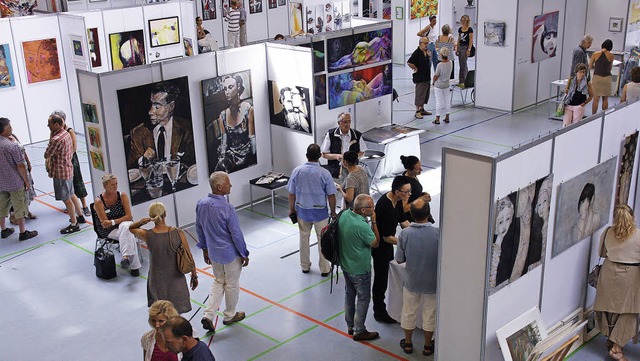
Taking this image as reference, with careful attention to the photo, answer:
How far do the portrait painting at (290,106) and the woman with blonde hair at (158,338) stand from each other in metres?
6.10

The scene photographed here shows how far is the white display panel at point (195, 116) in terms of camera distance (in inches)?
408

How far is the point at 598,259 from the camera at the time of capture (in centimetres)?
797

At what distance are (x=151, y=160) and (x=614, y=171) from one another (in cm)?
575

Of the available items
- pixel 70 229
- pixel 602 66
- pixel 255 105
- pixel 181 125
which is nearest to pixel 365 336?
pixel 181 125

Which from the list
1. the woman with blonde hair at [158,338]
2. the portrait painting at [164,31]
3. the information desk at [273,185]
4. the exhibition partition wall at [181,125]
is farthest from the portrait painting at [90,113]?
the portrait painting at [164,31]

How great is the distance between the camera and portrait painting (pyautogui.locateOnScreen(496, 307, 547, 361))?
21.4 ft

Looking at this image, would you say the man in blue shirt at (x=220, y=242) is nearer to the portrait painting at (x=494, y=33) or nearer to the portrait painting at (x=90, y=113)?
the portrait painting at (x=90, y=113)

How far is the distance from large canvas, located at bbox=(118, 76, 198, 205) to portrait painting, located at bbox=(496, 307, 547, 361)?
17.9 feet

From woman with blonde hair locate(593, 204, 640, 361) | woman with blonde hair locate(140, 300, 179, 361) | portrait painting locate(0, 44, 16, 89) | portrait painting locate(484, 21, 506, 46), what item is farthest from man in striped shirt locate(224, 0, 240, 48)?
woman with blonde hair locate(140, 300, 179, 361)

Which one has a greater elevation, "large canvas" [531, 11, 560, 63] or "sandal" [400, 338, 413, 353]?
"large canvas" [531, 11, 560, 63]

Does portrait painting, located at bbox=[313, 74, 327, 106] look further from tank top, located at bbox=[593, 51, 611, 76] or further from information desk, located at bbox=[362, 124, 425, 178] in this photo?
tank top, located at bbox=[593, 51, 611, 76]

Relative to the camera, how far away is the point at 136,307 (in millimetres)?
8734

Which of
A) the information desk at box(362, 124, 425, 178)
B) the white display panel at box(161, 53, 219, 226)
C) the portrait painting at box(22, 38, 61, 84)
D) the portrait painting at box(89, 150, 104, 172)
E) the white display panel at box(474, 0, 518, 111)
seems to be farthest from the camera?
the white display panel at box(474, 0, 518, 111)

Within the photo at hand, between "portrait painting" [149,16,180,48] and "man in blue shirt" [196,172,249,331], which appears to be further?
"portrait painting" [149,16,180,48]
